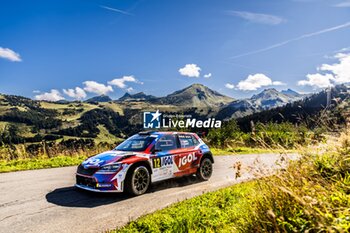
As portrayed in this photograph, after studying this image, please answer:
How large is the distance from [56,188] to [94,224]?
3.33 metres

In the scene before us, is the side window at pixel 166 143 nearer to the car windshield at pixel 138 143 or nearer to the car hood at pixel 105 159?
the car windshield at pixel 138 143

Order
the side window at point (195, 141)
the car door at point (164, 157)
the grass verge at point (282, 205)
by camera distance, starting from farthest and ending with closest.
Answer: the side window at point (195, 141), the car door at point (164, 157), the grass verge at point (282, 205)

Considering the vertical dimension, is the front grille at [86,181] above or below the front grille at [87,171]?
below

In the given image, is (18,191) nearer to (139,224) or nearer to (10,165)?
(139,224)

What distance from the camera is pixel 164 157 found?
8.99 meters

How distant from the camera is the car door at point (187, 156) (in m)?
9.56

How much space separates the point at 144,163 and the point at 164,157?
90cm

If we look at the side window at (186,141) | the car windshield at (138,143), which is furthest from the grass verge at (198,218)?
the side window at (186,141)

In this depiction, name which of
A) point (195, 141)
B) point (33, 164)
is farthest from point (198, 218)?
point (33, 164)

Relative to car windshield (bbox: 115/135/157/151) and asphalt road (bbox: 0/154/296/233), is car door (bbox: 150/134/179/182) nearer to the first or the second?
car windshield (bbox: 115/135/157/151)

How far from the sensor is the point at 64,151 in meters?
16.7

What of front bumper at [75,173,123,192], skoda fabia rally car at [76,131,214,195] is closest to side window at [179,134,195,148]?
skoda fabia rally car at [76,131,214,195]

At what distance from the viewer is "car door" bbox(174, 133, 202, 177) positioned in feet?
31.4

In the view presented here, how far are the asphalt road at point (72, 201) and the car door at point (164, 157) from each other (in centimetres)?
46
